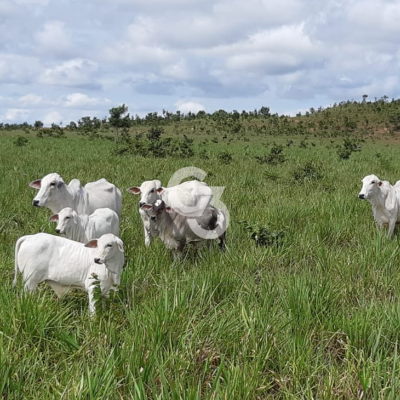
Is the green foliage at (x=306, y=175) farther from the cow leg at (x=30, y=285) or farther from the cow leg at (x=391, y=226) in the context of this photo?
the cow leg at (x=30, y=285)

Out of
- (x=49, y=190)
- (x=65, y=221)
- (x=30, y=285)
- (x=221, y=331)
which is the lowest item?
(x=221, y=331)

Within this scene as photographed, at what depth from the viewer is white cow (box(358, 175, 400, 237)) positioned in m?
6.23

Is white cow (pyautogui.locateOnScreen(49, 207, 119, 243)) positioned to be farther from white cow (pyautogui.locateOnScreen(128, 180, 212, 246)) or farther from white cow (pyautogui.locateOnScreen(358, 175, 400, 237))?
white cow (pyautogui.locateOnScreen(358, 175, 400, 237))

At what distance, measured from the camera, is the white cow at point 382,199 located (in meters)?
6.23

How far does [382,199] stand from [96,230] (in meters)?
4.11

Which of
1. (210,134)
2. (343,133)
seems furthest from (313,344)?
(343,133)

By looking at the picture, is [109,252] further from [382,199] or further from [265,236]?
[382,199]

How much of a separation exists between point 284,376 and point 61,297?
2002 mm

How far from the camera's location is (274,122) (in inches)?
2231

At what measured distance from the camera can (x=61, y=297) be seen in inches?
145

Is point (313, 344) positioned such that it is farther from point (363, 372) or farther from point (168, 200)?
point (168, 200)

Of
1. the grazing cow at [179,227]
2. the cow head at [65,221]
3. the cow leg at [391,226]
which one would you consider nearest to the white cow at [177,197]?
the grazing cow at [179,227]

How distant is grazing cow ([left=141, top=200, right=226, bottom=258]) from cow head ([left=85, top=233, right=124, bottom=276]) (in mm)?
1354

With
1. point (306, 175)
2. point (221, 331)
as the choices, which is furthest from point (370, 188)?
point (306, 175)
